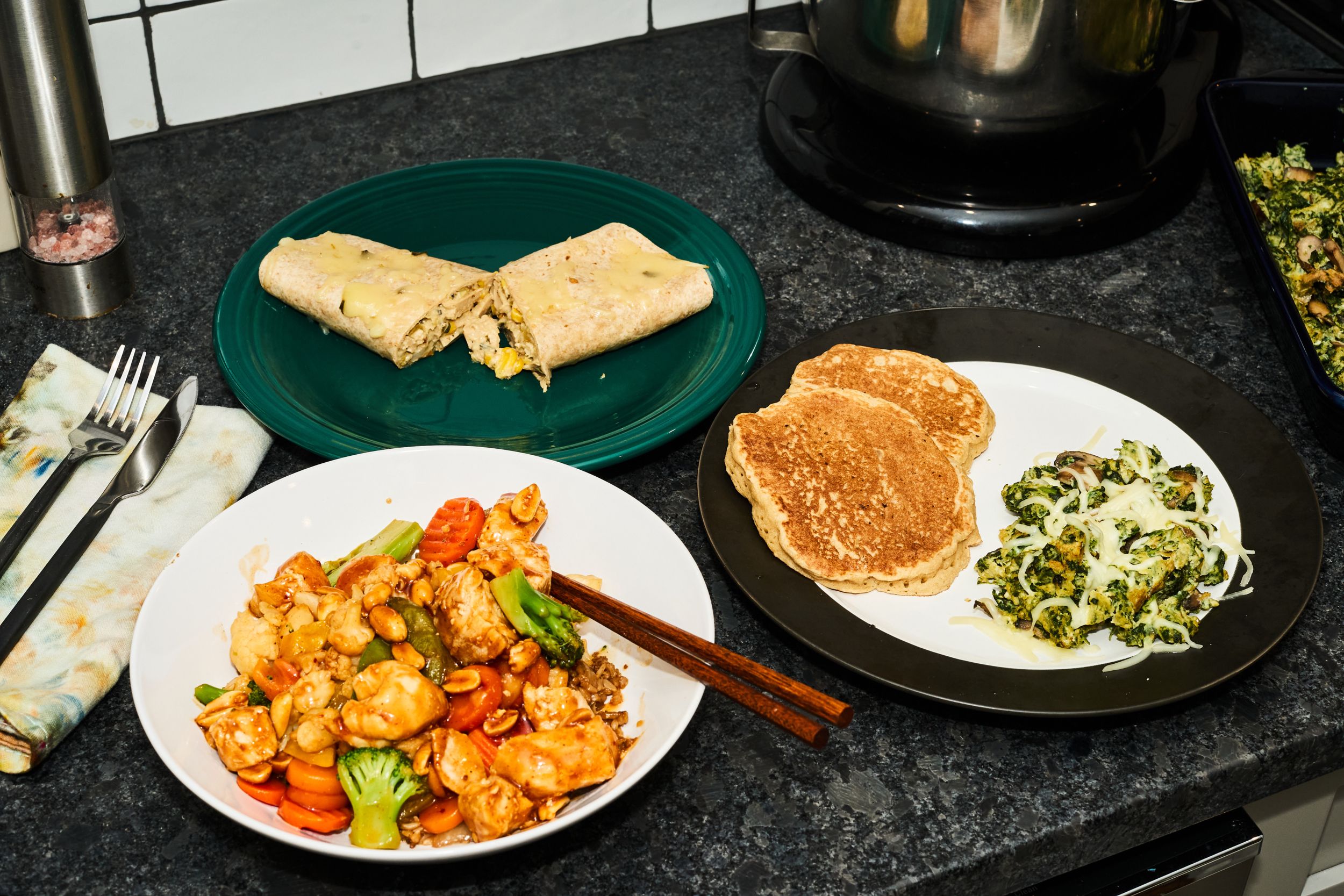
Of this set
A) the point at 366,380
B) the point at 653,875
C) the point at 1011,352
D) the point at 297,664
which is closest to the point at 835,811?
the point at 653,875

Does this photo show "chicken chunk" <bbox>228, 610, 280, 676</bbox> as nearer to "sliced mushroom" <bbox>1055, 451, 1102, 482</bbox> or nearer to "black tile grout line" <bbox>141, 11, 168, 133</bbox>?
"sliced mushroom" <bbox>1055, 451, 1102, 482</bbox>

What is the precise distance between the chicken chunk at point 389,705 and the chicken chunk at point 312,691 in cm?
3

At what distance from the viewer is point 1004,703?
1113mm

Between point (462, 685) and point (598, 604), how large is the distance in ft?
0.49

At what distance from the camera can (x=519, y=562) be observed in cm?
114

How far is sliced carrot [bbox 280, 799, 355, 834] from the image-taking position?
1.00 m

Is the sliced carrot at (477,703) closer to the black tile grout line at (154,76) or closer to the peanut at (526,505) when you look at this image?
the peanut at (526,505)

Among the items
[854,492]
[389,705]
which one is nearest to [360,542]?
[389,705]

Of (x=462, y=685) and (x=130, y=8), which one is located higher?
(x=130, y=8)

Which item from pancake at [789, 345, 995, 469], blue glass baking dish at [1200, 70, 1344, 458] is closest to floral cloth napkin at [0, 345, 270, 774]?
pancake at [789, 345, 995, 469]

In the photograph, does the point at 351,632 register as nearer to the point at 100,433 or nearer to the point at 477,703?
the point at 477,703

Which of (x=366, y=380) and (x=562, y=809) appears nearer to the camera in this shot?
(x=562, y=809)

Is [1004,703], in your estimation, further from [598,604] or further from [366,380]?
[366,380]

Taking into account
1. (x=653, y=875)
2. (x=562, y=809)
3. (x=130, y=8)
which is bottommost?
(x=653, y=875)
